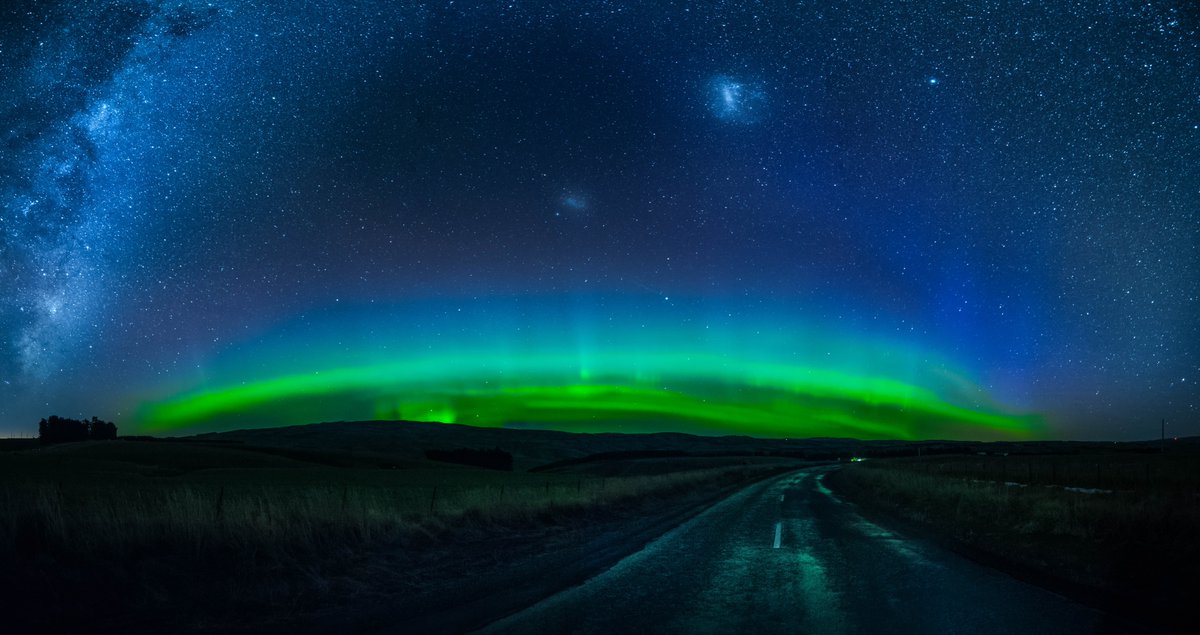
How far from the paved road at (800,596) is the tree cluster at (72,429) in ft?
463

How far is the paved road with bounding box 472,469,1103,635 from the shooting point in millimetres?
7043

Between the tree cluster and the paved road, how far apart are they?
5560 inches

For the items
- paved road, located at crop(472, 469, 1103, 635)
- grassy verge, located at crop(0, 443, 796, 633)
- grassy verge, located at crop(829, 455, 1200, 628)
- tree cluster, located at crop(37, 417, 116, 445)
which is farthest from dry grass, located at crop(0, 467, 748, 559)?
tree cluster, located at crop(37, 417, 116, 445)

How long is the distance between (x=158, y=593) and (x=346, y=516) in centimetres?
486

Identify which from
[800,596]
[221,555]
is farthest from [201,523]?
[800,596]

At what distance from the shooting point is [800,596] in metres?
8.52

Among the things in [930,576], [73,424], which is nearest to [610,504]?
[930,576]

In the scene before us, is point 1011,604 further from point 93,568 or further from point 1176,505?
point 93,568

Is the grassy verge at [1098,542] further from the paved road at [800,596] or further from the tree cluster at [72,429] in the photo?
the tree cluster at [72,429]

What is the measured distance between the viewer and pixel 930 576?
983 cm

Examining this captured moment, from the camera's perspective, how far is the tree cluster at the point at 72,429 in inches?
4764

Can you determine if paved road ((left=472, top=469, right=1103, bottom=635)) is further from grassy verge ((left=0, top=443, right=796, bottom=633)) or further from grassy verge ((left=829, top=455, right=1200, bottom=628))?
grassy verge ((left=0, top=443, right=796, bottom=633))

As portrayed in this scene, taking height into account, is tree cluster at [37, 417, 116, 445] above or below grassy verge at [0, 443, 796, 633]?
below

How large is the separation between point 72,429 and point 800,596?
6038 inches
